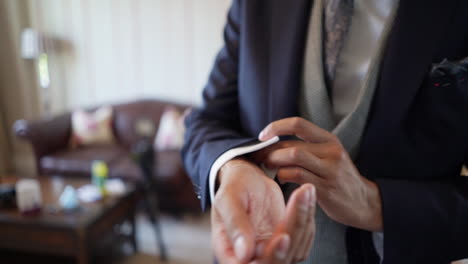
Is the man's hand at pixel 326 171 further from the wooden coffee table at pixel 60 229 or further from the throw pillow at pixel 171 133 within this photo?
the throw pillow at pixel 171 133

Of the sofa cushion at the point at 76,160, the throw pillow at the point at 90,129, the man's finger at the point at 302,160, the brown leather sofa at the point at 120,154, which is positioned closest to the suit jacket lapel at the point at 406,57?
the man's finger at the point at 302,160

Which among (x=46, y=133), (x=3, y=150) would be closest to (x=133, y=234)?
(x=46, y=133)

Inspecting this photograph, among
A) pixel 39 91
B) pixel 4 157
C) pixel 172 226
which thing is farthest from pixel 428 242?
pixel 4 157

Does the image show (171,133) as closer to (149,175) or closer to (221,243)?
(149,175)

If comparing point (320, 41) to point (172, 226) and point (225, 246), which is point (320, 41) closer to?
point (225, 246)

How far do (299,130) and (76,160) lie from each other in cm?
245

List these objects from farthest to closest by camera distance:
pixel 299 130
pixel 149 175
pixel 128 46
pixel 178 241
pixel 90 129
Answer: pixel 128 46 → pixel 90 129 → pixel 178 241 → pixel 149 175 → pixel 299 130

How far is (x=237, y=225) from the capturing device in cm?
34

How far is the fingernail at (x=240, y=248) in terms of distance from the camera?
1.03 ft

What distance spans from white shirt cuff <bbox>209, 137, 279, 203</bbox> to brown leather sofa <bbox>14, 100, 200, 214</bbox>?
1.80m

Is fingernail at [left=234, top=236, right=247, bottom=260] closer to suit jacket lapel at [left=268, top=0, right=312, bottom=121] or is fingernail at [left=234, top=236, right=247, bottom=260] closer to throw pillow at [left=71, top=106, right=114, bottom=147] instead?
suit jacket lapel at [left=268, top=0, right=312, bottom=121]

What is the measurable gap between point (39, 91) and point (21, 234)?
205 cm

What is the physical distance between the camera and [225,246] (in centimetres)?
35

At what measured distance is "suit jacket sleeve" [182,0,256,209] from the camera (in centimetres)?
57
